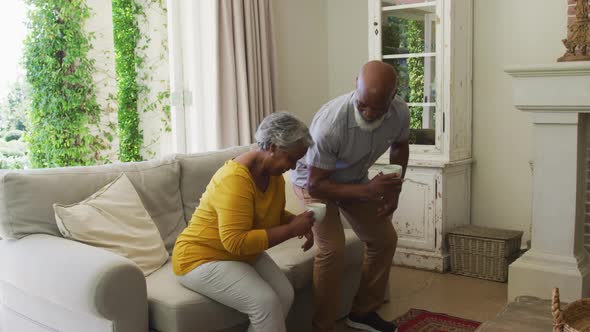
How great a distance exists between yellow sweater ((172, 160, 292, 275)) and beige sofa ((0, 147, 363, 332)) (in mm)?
167

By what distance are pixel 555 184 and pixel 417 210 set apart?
957mm

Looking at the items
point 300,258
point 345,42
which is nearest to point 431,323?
point 300,258

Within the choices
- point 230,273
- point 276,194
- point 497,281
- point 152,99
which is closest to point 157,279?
point 230,273

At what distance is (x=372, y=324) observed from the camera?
115 inches

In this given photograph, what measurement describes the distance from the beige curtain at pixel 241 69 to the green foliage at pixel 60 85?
0.79 m

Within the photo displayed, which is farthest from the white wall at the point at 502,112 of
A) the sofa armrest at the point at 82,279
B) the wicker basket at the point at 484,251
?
the sofa armrest at the point at 82,279

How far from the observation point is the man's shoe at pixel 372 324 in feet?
9.52

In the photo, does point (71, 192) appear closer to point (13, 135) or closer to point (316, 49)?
point (13, 135)

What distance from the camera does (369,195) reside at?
8.36 ft

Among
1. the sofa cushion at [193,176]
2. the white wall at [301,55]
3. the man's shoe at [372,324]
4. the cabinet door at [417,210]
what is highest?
the white wall at [301,55]

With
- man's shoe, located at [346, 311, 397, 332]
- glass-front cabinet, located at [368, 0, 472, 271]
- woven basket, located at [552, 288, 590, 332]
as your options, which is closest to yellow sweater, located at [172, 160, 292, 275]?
man's shoe, located at [346, 311, 397, 332]

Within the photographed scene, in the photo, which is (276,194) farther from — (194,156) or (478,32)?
(478,32)

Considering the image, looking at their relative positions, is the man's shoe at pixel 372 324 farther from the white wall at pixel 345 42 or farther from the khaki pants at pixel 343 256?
the white wall at pixel 345 42

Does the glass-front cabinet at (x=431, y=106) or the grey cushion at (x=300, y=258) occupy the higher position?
the glass-front cabinet at (x=431, y=106)
